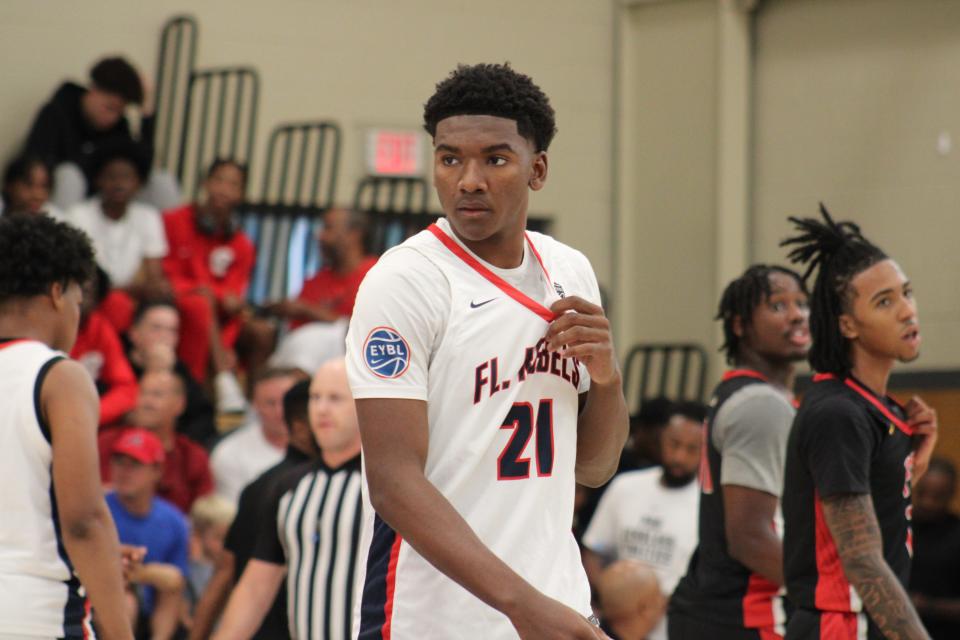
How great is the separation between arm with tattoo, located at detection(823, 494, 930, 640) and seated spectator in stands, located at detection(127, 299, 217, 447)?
5.30m

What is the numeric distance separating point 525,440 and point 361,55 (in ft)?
30.1

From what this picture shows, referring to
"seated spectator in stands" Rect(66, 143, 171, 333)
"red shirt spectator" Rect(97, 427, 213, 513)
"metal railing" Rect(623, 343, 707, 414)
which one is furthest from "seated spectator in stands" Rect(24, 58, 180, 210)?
"metal railing" Rect(623, 343, 707, 414)

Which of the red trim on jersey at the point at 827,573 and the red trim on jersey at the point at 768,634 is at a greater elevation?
the red trim on jersey at the point at 827,573

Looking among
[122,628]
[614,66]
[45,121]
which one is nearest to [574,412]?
[122,628]

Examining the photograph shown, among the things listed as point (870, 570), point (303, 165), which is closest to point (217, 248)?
point (303, 165)

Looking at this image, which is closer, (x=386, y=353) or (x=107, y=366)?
(x=386, y=353)

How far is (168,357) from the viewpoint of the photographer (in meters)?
8.63

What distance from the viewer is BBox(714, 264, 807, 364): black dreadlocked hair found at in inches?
193

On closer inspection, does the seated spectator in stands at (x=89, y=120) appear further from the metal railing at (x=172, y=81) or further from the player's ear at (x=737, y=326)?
the player's ear at (x=737, y=326)

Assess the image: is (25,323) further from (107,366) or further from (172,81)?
(172,81)

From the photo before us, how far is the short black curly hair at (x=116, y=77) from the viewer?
33.8ft

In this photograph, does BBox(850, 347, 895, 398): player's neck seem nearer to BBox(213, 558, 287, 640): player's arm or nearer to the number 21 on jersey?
the number 21 on jersey

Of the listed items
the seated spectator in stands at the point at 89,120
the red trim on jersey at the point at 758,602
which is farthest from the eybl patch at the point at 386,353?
the seated spectator in stands at the point at 89,120

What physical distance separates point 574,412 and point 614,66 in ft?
31.3
